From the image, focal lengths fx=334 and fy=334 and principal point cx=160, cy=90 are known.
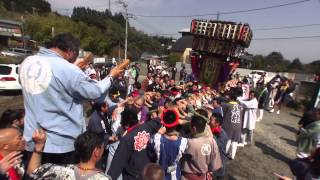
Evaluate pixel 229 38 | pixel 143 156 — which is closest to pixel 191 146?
pixel 143 156

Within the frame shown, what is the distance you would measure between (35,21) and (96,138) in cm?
5268

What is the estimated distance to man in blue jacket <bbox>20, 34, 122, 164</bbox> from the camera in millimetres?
2701

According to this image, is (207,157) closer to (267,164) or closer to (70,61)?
(70,61)

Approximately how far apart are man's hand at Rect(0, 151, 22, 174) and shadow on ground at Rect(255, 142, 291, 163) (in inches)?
315

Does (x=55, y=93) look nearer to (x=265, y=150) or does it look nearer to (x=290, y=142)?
(x=265, y=150)

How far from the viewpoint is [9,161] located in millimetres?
2428

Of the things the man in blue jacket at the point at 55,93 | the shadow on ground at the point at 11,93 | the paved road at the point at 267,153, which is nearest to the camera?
the man in blue jacket at the point at 55,93

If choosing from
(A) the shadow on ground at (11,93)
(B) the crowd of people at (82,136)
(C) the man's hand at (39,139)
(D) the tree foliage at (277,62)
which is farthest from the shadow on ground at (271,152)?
(D) the tree foliage at (277,62)

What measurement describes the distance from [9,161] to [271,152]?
862cm

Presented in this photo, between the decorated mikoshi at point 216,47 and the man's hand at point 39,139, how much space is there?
9271 millimetres

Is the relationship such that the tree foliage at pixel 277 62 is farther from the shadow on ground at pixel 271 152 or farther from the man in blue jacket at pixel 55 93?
the man in blue jacket at pixel 55 93

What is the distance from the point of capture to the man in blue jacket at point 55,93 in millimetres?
2701

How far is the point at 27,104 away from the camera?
280cm

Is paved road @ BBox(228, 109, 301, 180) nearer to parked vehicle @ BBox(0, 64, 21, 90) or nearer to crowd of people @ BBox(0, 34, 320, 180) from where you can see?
crowd of people @ BBox(0, 34, 320, 180)
